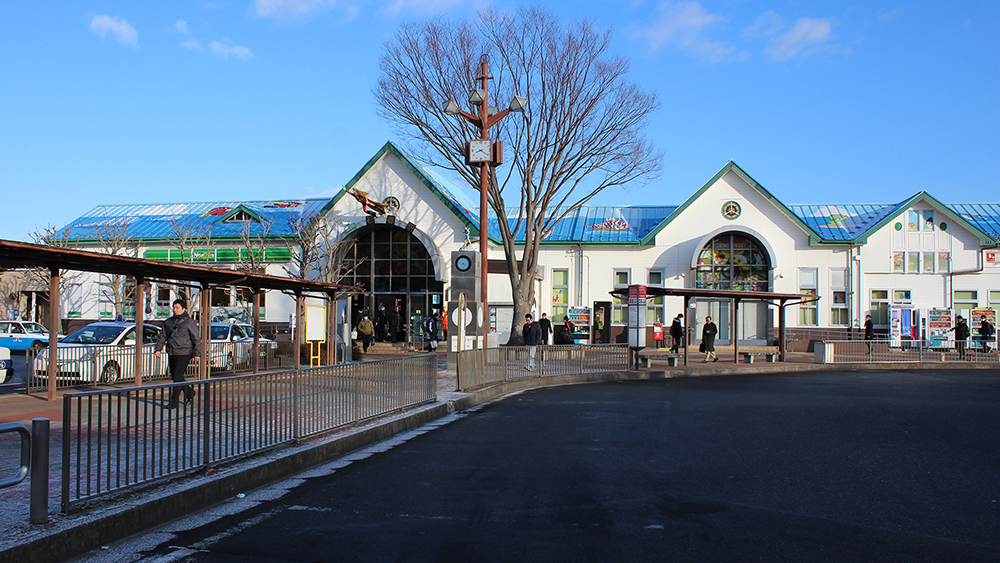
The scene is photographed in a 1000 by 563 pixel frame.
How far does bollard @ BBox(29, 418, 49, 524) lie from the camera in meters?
5.23

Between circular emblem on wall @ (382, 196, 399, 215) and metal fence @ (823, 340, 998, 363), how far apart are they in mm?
18970

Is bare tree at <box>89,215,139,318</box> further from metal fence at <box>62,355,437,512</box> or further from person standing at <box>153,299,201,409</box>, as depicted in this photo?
metal fence at <box>62,355,437,512</box>

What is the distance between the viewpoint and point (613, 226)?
38000 mm

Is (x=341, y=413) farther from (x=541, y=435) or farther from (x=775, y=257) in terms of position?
(x=775, y=257)

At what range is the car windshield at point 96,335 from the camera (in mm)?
18812

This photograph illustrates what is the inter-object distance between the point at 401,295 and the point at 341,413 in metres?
26.1

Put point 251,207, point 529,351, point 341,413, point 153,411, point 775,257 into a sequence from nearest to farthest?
point 153,411 < point 341,413 < point 529,351 < point 775,257 < point 251,207

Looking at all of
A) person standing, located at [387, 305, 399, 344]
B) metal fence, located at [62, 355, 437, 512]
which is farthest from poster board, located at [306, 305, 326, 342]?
person standing, located at [387, 305, 399, 344]

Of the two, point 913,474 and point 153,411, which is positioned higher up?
point 153,411

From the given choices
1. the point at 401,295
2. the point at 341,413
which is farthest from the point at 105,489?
the point at 401,295

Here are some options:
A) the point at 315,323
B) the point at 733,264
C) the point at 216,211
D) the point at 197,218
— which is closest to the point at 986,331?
the point at 733,264

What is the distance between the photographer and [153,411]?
21.1 ft

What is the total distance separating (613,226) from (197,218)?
70.1 feet

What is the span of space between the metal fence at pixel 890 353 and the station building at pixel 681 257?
410 centimetres
